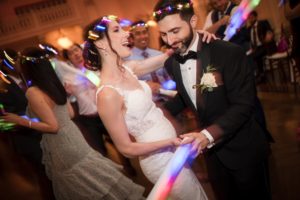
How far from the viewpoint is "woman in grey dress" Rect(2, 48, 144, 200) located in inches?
111

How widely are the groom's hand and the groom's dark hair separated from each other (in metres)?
0.77

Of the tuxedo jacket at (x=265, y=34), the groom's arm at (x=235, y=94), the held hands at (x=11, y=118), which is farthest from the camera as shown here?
the tuxedo jacket at (x=265, y=34)

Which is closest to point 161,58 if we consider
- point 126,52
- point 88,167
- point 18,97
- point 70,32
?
point 126,52

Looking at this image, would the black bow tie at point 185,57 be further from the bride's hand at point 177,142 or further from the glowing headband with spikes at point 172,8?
the bride's hand at point 177,142

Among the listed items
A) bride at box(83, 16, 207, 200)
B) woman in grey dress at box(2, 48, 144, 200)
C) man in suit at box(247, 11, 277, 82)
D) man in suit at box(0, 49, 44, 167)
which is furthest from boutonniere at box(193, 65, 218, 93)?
man in suit at box(247, 11, 277, 82)

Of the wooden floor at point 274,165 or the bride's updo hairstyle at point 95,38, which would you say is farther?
the wooden floor at point 274,165

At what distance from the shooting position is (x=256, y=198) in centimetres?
222

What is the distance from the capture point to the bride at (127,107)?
2.06m

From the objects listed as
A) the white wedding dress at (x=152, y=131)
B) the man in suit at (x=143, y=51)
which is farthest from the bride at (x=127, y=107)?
the man in suit at (x=143, y=51)

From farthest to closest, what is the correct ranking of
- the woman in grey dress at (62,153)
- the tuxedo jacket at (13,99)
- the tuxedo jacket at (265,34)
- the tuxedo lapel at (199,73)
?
1. the tuxedo jacket at (265,34)
2. the tuxedo jacket at (13,99)
3. the woman in grey dress at (62,153)
4. the tuxedo lapel at (199,73)

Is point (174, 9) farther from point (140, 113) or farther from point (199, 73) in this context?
point (140, 113)

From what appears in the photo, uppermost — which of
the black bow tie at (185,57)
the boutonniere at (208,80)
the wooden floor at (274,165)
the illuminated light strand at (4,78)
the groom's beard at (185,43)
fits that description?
the groom's beard at (185,43)

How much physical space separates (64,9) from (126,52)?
50.8ft

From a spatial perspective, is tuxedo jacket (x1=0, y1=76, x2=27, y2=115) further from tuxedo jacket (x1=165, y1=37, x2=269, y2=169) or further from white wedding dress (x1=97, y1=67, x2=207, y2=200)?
tuxedo jacket (x1=165, y1=37, x2=269, y2=169)
